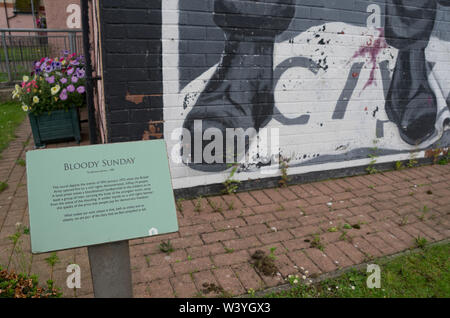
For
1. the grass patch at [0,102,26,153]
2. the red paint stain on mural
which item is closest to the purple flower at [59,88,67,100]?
the grass patch at [0,102,26,153]

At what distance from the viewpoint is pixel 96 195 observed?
1.90 meters

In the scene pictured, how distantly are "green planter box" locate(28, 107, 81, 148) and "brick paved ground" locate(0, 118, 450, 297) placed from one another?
0.69 metres

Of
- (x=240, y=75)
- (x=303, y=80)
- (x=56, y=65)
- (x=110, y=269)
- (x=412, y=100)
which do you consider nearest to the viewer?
(x=110, y=269)

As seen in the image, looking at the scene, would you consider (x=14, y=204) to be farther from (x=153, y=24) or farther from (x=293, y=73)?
(x=293, y=73)

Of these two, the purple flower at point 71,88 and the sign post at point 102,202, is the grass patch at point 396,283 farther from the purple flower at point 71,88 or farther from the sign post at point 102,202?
the purple flower at point 71,88

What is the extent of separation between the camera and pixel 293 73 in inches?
164

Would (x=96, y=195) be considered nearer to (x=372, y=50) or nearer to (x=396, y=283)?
(x=396, y=283)

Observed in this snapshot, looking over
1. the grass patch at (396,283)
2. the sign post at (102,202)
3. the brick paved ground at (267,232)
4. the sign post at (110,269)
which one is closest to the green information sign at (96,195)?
the sign post at (102,202)

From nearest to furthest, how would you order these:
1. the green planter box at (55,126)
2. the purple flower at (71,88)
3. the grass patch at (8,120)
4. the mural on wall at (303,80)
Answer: the mural on wall at (303,80), the purple flower at (71,88), the green planter box at (55,126), the grass patch at (8,120)

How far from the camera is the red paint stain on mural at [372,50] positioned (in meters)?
4.51

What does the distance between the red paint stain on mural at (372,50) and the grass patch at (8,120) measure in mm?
5625

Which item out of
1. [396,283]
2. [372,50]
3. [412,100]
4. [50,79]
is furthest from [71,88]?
[412,100]

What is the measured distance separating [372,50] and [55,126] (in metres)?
4.86

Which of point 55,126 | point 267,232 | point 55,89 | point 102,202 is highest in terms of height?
point 55,89
